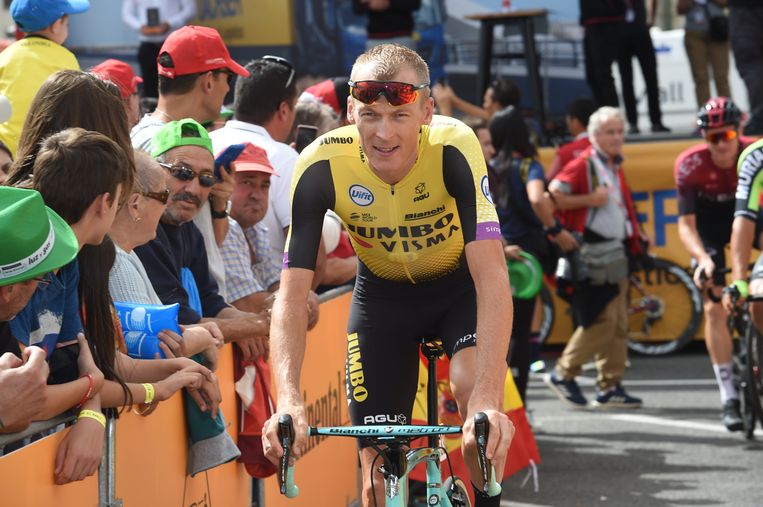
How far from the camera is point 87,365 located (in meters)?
3.78

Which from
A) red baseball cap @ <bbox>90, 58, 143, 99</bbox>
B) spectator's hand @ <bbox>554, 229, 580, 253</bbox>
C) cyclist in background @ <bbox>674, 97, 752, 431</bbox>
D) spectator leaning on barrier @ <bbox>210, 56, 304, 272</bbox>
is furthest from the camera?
spectator's hand @ <bbox>554, 229, 580, 253</bbox>

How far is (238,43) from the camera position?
13.9 meters

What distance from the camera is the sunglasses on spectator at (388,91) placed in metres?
3.96

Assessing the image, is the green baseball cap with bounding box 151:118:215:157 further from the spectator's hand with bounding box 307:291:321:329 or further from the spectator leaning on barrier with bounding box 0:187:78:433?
the spectator leaning on barrier with bounding box 0:187:78:433

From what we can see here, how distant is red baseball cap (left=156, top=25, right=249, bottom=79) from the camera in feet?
19.9

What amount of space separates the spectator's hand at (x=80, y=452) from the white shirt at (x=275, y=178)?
247 cm

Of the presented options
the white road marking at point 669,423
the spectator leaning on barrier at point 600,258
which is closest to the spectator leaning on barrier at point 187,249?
the white road marking at point 669,423

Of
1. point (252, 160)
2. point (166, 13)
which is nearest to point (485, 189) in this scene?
point (252, 160)

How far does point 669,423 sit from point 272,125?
14.0ft

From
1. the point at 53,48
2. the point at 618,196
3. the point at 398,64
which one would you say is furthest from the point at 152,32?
the point at 398,64

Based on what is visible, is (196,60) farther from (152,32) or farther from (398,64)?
(152,32)

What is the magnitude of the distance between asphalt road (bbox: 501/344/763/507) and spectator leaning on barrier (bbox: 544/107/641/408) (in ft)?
0.89

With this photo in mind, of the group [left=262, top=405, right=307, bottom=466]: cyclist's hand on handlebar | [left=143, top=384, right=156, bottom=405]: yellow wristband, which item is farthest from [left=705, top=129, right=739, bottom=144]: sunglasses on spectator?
[left=262, top=405, right=307, bottom=466]: cyclist's hand on handlebar

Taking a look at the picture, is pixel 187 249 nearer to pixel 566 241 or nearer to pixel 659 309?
pixel 566 241
